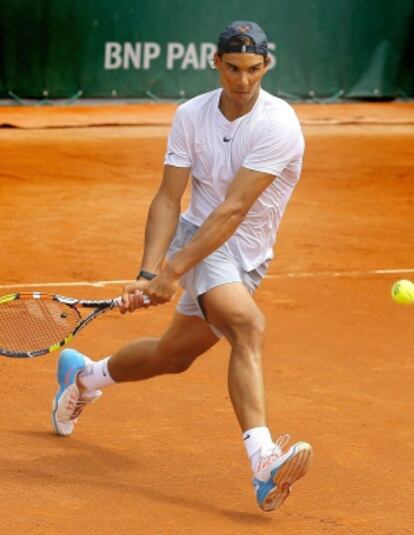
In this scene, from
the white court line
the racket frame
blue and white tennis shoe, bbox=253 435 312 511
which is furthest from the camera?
the white court line

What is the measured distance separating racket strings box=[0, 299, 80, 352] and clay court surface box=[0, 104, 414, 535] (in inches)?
21.6

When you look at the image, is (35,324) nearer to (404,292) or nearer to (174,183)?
(174,183)

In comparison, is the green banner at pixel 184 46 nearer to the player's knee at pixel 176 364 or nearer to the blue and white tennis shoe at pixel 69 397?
the blue and white tennis shoe at pixel 69 397

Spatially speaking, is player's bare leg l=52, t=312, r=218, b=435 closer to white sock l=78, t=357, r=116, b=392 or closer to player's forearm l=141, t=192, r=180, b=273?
white sock l=78, t=357, r=116, b=392

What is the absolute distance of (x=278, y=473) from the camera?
5.41 meters

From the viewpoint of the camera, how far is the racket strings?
6215mm

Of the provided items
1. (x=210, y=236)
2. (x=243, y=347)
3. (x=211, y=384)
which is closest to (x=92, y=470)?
(x=243, y=347)

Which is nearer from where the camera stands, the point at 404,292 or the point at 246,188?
the point at 246,188

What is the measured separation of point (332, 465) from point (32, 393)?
1.81 metres

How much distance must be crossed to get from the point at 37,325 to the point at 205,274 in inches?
36.6

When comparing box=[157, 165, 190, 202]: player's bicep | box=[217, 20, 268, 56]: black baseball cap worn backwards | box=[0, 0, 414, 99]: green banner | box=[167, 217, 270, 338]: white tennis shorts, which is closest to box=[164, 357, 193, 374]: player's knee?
box=[167, 217, 270, 338]: white tennis shorts

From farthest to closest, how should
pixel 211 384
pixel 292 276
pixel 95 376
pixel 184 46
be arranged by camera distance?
1. pixel 184 46
2. pixel 292 276
3. pixel 211 384
4. pixel 95 376

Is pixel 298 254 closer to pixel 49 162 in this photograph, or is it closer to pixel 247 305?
pixel 49 162

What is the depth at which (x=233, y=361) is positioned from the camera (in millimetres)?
5727
